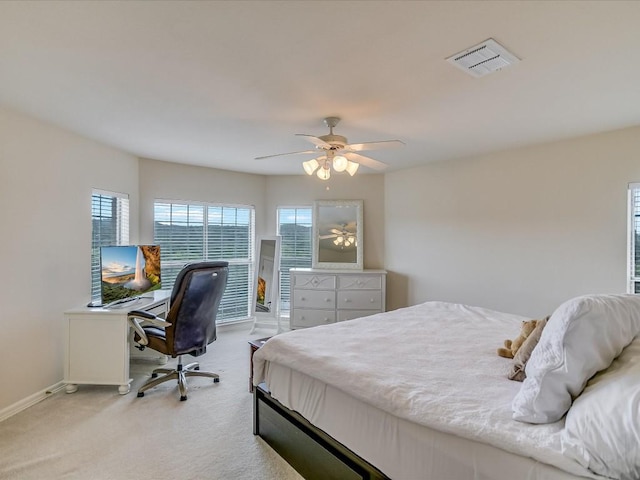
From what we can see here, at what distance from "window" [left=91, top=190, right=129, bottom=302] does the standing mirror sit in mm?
1802

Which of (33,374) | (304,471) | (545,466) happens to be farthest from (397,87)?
(33,374)

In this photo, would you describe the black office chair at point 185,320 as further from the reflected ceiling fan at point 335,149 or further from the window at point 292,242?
the window at point 292,242

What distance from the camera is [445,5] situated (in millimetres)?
1381

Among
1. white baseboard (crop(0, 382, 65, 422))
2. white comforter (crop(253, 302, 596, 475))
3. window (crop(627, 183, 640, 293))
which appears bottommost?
white baseboard (crop(0, 382, 65, 422))

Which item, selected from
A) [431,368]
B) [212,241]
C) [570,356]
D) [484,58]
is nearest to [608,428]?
[570,356]

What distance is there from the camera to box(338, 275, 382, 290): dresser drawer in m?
4.64

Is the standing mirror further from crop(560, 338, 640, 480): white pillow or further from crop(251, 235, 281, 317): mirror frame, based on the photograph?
crop(560, 338, 640, 480): white pillow

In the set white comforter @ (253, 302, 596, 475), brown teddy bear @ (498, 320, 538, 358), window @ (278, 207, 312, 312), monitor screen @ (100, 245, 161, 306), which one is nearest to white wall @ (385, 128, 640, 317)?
white comforter @ (253, 302, 596, 475)

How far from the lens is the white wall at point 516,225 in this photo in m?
3.06

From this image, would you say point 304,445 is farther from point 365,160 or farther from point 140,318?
point 365,160

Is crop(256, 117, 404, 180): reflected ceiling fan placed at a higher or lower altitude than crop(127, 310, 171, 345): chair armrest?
higher

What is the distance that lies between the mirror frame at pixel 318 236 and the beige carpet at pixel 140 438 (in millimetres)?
2243

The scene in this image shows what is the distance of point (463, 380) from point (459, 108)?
75.9 inches

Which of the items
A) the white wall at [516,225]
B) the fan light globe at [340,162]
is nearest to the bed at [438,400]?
the fan light globe at [340,162]
